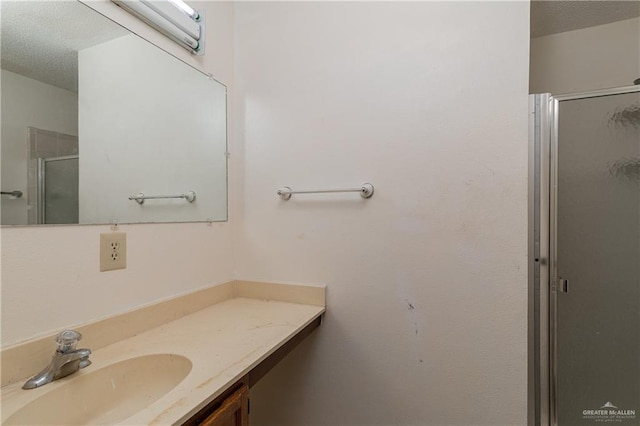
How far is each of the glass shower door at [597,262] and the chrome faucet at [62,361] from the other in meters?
1.55

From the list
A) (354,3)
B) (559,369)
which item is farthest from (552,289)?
(354,3)

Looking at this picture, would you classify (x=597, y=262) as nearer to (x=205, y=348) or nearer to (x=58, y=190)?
(x=205, y=348)

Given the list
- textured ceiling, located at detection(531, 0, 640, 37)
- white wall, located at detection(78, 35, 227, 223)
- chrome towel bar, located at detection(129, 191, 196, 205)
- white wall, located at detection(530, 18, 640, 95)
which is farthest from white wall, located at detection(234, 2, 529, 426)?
white wall, located at detection(530, 18, 640, 95)

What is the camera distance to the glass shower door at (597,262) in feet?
3.60

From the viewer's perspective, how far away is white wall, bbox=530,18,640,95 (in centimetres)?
153

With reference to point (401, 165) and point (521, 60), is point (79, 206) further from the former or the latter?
point (521, 60)

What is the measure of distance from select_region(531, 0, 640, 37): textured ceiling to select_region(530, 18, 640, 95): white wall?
46mm

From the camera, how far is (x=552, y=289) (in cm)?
112

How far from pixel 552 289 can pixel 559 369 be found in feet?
1.01

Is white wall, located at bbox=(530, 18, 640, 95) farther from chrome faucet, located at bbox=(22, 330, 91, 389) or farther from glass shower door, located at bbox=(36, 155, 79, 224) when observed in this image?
chrome faucet, located at bbox=(22, 330, 91, 389)

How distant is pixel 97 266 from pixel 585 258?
5.60 feet

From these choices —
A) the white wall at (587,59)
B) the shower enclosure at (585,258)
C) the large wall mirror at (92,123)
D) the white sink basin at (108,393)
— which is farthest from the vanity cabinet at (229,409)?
the white wall at (587,59)

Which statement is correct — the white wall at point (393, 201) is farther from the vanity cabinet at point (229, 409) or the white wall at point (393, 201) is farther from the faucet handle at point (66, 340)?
the faucet handle at point (66, 340)

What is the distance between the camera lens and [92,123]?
0.88m
